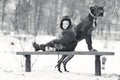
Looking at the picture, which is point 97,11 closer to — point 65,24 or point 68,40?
point 65,24

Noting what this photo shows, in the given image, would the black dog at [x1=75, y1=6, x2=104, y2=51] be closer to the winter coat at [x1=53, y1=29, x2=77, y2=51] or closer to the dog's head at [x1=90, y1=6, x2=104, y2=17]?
the dog's head at [x1=90, y1=6, x2=104, y2=17]

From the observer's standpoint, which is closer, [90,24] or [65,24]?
[90,24]

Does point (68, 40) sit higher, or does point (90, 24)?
point (90, 24)

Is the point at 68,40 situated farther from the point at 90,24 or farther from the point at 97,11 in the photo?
the point at 97,11

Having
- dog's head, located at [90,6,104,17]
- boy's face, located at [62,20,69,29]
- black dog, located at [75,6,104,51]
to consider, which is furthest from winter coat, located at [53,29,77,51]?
dog's head, located at [90,6,104,17]

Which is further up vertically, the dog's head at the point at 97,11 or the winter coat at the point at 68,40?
the dog's head at the point at 97,11

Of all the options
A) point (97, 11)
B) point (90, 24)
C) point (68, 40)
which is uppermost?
point (97, 11)

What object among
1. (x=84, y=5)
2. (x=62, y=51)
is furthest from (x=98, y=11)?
(x=84, y=5)

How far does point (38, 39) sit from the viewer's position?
4038 centimetres

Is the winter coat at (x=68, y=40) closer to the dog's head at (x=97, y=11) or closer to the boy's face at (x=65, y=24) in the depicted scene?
the boy's face at (x=65, y=24)

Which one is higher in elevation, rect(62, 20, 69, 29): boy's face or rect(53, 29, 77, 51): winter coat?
rect(62, 20, 69, 29): boy's face

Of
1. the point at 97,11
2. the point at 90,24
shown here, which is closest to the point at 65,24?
the point at 90,24

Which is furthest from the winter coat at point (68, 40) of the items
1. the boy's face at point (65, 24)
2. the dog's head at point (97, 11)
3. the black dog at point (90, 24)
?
the dog's head at point (97, 11)

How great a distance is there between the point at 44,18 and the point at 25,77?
5593 cm
